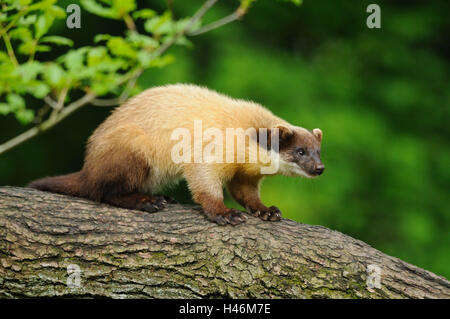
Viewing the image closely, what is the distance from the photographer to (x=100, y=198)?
6656mm

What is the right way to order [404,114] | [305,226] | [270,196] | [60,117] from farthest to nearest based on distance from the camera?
[404,114] → [270,196] → [305,226] → [60,117]

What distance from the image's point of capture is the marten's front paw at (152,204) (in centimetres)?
658

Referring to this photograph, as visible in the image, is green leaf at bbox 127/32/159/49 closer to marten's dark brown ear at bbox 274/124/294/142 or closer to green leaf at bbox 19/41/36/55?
green leaf at bbox 19/41/36/55

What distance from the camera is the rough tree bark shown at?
5.65 meters

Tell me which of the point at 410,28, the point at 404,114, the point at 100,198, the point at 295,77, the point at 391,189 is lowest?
the point at 391,189

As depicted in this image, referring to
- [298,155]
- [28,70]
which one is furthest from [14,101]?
[298,155]

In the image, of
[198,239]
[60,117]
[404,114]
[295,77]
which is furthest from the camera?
Result: [404,114]

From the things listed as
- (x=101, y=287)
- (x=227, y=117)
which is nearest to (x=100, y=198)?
(x=101, y=287)

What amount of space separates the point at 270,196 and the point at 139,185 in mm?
5078

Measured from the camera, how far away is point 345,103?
13.1m

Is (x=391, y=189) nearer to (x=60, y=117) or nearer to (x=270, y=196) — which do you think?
(x=270, y=196)

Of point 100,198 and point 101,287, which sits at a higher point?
point 100,198

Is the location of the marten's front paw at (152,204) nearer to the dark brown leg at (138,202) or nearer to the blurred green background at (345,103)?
the dark brown leg at (138,202)

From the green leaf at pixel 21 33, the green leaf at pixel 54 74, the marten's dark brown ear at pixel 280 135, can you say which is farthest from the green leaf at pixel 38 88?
the marten's dark brown ear at pixel 280 135
